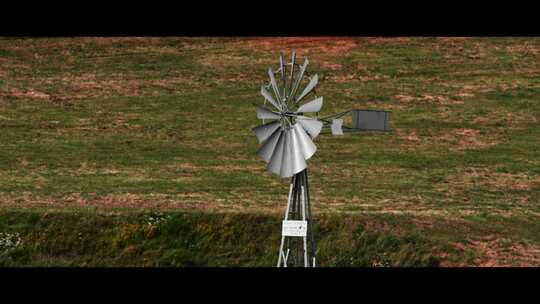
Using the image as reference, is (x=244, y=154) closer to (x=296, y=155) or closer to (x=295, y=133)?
(x=295, y=133)

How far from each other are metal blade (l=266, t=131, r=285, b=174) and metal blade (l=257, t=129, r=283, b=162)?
0.06 meters

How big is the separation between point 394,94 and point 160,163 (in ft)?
36.6

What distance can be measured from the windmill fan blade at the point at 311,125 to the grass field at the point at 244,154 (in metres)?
5.87

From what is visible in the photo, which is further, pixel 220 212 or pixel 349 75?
pixel 349 75

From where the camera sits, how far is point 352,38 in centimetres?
5053

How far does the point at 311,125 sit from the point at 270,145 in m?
1.14

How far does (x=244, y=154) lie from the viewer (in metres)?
40.0

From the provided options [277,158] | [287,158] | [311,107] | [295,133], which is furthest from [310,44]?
[287,158]

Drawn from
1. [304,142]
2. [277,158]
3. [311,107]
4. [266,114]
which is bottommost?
[277,158]

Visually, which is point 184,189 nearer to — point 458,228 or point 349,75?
point 458,228

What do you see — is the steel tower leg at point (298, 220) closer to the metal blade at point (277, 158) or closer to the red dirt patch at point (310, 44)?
the metal blade at point (277, 158)

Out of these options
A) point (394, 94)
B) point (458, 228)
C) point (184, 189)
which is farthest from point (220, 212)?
point (394, 94)

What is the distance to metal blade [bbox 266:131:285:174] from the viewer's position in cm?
2541

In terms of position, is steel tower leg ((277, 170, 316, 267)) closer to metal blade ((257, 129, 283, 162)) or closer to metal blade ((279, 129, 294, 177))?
metal blade ((279, 129, 294, 177))
